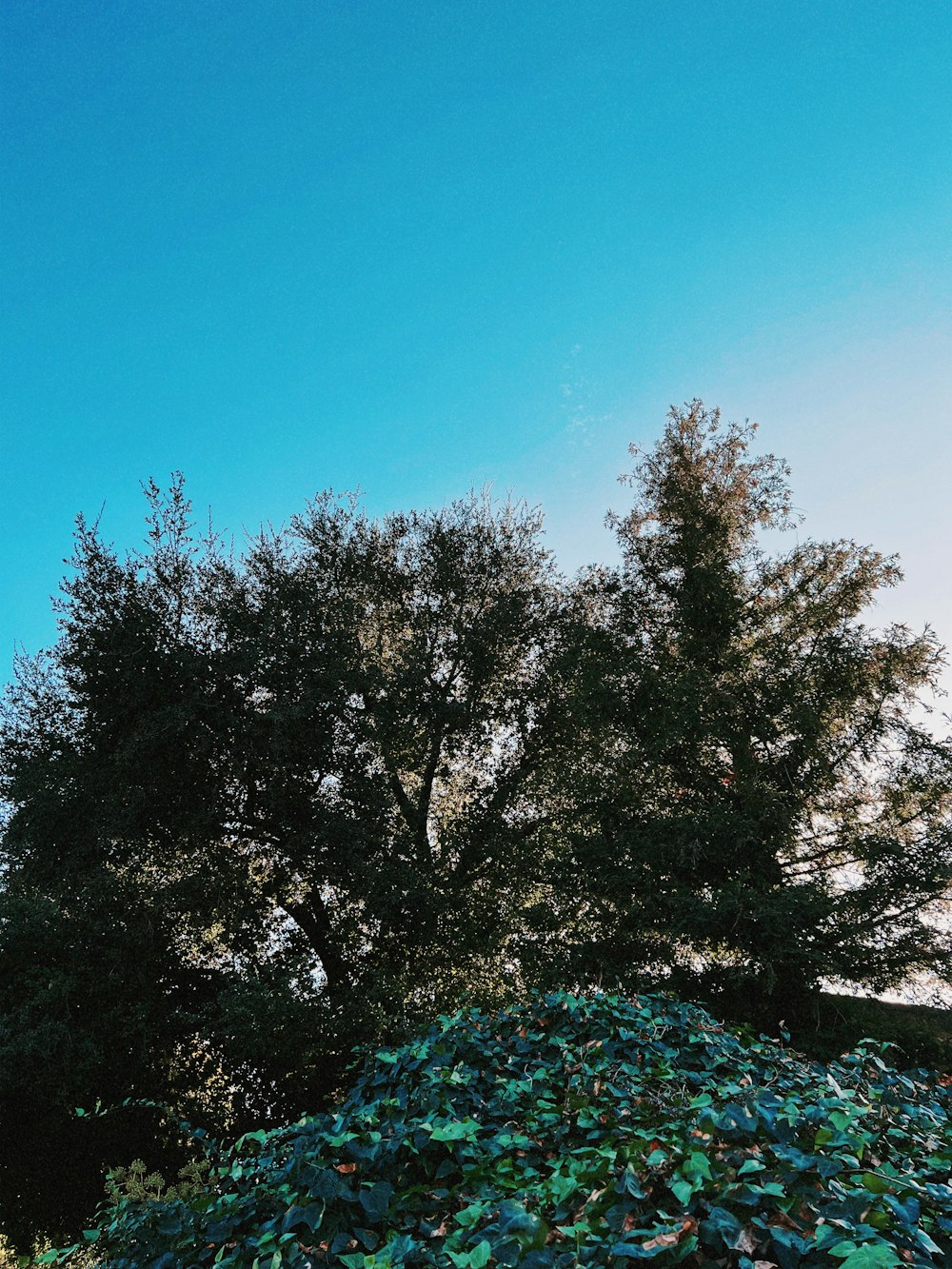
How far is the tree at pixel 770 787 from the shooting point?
34.4 ft

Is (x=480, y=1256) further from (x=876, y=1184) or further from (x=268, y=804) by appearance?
(x=268, y=804)

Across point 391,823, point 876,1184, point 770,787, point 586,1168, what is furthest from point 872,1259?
point 391,823

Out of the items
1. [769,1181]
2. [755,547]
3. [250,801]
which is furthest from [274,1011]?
[755,547]

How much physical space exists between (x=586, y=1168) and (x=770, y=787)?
9.40 m

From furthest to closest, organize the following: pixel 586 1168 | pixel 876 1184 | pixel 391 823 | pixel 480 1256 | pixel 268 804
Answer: pixel 391 823 < pixel 268 804 < pixel 586 1168 < pixel 876 1184 < pixel 480 1256

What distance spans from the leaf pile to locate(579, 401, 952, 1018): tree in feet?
20.0

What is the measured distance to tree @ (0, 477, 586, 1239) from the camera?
11633mm

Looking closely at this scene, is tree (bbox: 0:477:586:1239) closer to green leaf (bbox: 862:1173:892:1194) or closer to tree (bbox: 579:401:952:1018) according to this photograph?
tree (bbox: 579:401:952:1018)

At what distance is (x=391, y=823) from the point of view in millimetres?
13438

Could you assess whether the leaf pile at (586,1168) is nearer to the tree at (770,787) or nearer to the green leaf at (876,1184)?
the green leaf at (876,1184)

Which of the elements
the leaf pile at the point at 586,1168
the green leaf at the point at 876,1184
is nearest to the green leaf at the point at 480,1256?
the leaf pile at the point at 586,1168

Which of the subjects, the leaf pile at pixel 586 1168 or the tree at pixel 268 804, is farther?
the tree at pixel 268 804

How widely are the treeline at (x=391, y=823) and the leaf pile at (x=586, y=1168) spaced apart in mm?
6487

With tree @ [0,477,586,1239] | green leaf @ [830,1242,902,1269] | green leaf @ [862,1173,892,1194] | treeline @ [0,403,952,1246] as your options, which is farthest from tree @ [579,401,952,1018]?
green leaf @ [830,1242,902,1269]
